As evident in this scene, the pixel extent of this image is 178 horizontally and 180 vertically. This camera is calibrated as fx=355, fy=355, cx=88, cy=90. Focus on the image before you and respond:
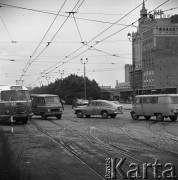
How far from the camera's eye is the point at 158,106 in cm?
2598

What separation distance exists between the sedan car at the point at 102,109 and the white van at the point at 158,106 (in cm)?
224

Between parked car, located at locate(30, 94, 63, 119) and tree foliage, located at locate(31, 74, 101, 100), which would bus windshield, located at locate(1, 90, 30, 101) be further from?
tree foliage, located at locate(31, 74, 101, 100)

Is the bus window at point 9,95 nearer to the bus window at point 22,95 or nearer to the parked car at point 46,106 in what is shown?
the bus window at point 22,95

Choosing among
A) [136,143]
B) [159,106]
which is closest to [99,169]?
[136,143]

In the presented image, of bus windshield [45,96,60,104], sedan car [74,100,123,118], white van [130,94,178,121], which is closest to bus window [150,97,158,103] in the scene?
white van [130,94,178,121]

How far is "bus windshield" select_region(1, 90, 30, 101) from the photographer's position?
23.2m

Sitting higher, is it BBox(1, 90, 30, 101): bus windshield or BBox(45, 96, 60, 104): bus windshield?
BBox(1, 90, 30, 101): bus windshield

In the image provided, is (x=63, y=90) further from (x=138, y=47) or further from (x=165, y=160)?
(x=165, y=160)

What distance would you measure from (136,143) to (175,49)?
9879 cm

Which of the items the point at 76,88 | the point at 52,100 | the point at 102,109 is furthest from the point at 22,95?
the point at 76,88

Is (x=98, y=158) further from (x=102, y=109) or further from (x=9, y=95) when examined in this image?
(x=102, y=109)

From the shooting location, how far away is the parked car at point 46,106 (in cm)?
2867

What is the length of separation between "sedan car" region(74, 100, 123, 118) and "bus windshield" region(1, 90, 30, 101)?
780 centimetres

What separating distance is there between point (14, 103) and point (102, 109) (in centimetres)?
892
